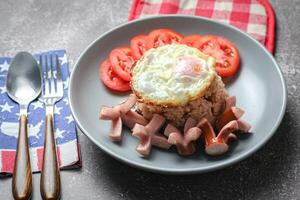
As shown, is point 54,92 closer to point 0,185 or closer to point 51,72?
point 51,72

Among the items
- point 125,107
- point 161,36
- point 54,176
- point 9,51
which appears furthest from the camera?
point 9,51

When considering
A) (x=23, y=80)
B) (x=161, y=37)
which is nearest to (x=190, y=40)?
(x=161, y=37)

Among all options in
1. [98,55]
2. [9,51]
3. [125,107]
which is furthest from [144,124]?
[9,51]

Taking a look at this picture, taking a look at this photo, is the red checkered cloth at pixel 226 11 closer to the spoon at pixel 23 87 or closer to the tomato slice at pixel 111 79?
the tomato slice at pixel 111 79

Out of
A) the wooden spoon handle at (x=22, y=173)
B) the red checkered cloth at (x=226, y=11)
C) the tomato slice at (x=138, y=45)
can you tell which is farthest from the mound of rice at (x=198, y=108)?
the red checkered cloth at (x=226, y=11)

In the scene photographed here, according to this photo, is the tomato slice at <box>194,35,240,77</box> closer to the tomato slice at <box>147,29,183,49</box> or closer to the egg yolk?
the tomato slice at <box>147,29,183,49</box>
